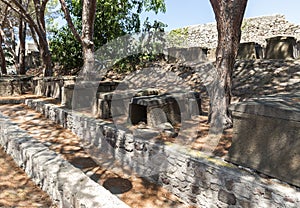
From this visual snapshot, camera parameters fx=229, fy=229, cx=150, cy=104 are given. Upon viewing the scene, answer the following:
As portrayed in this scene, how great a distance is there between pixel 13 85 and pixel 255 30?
1725cm

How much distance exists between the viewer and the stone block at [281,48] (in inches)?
360

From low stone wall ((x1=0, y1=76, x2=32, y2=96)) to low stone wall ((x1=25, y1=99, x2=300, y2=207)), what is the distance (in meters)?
6.87

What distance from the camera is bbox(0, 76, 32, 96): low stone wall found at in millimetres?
10617

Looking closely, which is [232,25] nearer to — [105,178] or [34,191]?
[105,178]

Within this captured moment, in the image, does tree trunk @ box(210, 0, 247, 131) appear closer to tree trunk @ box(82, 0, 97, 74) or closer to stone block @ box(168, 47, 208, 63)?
tree trunk @ box(82, 0, 97, 74)

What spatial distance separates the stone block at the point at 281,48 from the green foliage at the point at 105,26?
575cm

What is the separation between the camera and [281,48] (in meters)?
9.41

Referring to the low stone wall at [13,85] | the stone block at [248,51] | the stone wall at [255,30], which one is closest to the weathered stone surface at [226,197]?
the stone block at [248,51]

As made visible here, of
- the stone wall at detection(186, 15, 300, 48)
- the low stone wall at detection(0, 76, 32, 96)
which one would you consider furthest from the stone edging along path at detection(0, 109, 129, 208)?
the stone wall at detection(186, 15, 300, 48)

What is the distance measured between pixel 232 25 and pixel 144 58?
890 centimetres

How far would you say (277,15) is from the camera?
681 inches

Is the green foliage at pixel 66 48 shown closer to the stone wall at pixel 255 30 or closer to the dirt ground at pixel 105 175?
the dirt ground at pixel 105 175

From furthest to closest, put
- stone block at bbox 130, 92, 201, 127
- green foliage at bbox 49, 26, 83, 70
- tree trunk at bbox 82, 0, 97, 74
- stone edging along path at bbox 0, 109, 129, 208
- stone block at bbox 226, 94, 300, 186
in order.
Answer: green foliage at bbox 49, 26, 83, 70 → tree trunk at bbox 82, 0, 97, 74 → stone block at bbox 130, 92, 201, 127 → stone block at bbox 226, 94, 300, 186 → stone edging along path at bbox 0, 109, 129, 208

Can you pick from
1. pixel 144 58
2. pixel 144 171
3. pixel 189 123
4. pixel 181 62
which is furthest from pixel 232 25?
pixel 144 58
